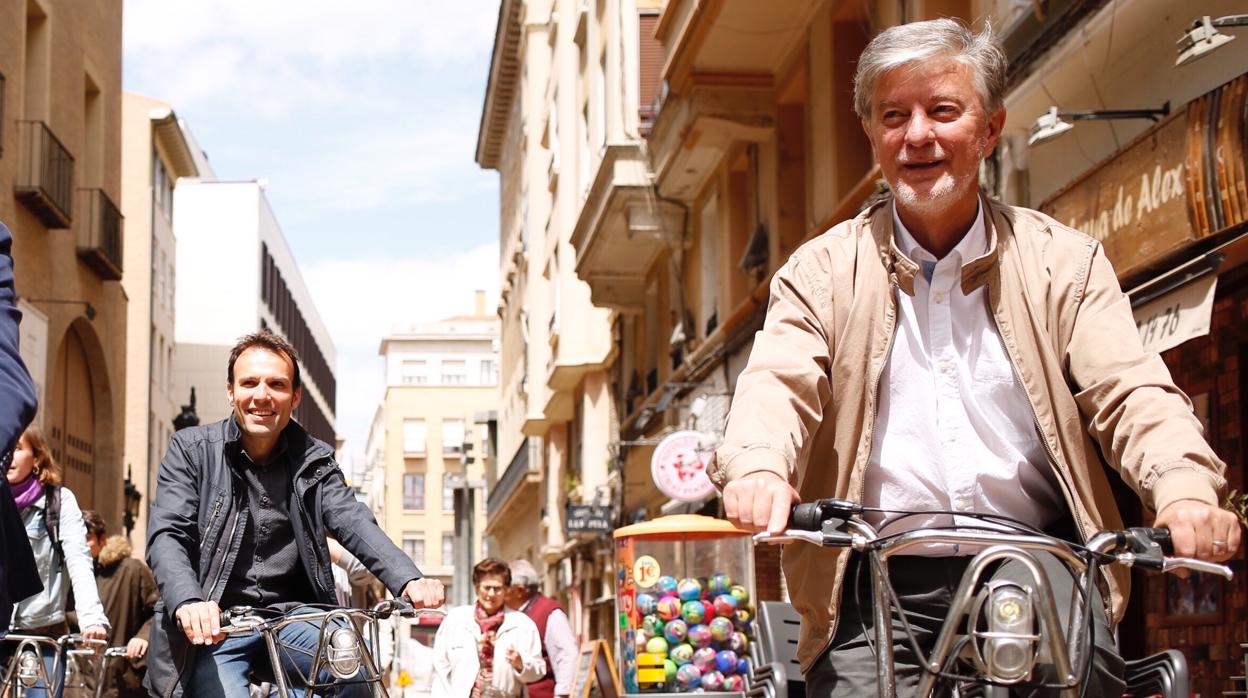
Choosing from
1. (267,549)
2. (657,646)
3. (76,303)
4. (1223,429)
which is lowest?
(657,646)

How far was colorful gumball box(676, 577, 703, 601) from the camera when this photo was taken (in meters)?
15.2

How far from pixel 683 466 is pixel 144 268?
2865 centimetres

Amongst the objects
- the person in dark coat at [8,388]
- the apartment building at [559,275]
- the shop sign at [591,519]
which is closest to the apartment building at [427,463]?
the apartment building at [559,275]

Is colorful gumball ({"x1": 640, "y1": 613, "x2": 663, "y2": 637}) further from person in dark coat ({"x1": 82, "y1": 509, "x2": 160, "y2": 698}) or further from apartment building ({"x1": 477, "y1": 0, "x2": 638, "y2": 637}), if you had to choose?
apartment building ({"x1": 477, "y1": 0, "x2": 638, "y2": 637})

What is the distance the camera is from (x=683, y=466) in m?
23.7

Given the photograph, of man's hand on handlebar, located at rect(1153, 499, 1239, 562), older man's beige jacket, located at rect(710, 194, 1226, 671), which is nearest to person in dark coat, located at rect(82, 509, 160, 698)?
older man's beige jacket, located at rect(710, 194, 1226, 671)

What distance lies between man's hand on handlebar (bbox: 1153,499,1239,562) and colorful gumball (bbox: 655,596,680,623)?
38.4ft

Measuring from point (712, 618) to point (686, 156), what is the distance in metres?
11.3

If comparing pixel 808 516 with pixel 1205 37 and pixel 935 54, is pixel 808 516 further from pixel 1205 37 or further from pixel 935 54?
pixel 1205 37

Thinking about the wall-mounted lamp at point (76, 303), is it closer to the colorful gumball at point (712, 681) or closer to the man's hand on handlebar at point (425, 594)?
the colorful gumball at point (712, 681)

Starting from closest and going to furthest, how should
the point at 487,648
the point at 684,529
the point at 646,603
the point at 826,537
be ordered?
the point at 826,537 < the point at 487,648 < the point at 646,603 < the point at 684,529

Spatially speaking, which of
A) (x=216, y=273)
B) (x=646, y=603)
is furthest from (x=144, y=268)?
(x=646, y=603)

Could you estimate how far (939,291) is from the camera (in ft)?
13.7

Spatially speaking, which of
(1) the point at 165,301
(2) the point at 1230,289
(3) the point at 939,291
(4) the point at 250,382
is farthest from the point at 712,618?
(1) the point at 165,301
